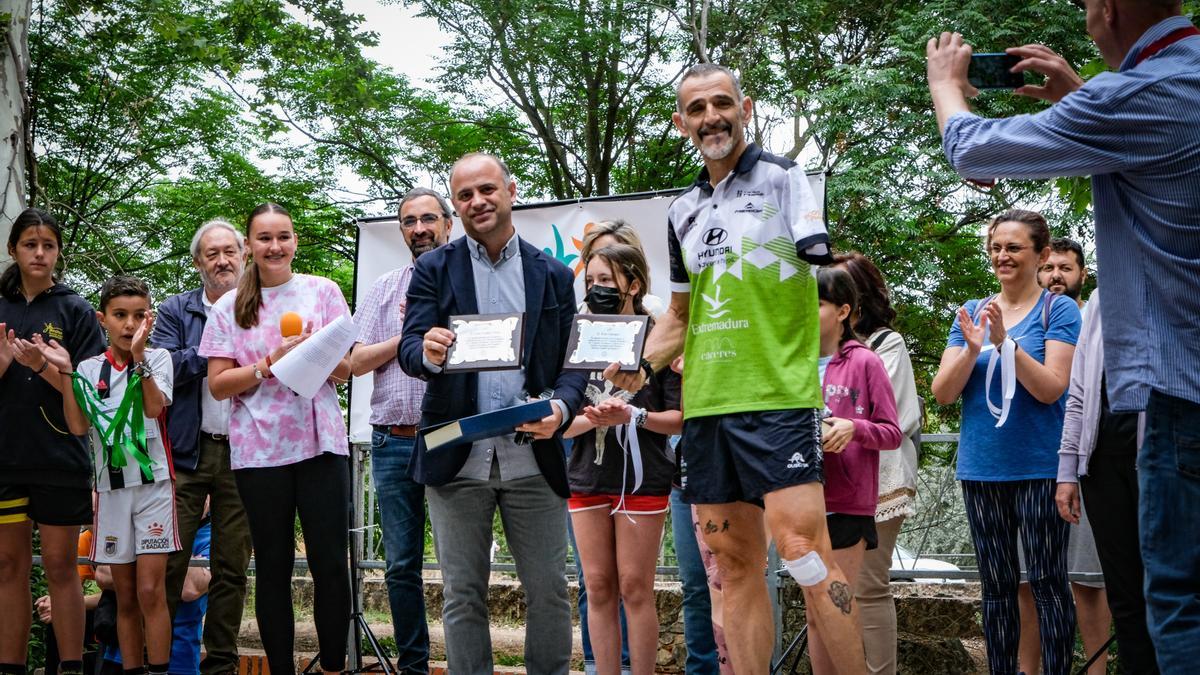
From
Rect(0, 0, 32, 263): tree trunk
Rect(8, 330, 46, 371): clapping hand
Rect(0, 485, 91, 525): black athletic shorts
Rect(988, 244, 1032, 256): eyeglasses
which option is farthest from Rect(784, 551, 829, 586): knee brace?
Rect(0, 0, 32, 263): tree trunk

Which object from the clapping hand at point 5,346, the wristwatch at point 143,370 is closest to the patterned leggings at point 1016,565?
the wristwatch at point 143,370

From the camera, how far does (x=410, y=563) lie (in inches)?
208

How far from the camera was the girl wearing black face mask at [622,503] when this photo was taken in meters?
4.45

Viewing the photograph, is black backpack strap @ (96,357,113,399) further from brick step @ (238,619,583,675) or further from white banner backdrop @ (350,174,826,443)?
brick step @ (238,619,583,675)

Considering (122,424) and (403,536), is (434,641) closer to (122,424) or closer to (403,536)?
(403,536)

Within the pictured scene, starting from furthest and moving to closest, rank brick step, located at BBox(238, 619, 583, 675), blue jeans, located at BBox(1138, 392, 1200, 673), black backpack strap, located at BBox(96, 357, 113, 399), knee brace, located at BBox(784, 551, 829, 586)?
brick step, located at BBox(238, 619, 583, 675), black backpack strap, located at BBox(96, 357, 113, 399), knee brace, located at BBox(784, 551, 829, 586), blue jeans, located at BBox(1138, 392, 1200, 673)

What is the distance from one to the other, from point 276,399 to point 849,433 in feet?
8.01

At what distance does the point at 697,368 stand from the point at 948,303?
1220cm

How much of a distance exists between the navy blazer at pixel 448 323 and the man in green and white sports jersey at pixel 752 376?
1.46 feet

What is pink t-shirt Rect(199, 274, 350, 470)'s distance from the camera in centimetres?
463

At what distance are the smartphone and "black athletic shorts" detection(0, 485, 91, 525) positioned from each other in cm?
467

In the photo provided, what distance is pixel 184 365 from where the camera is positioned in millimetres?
5402

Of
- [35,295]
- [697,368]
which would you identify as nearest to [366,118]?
[35,295]

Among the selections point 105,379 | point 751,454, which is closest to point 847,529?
point 751,454
